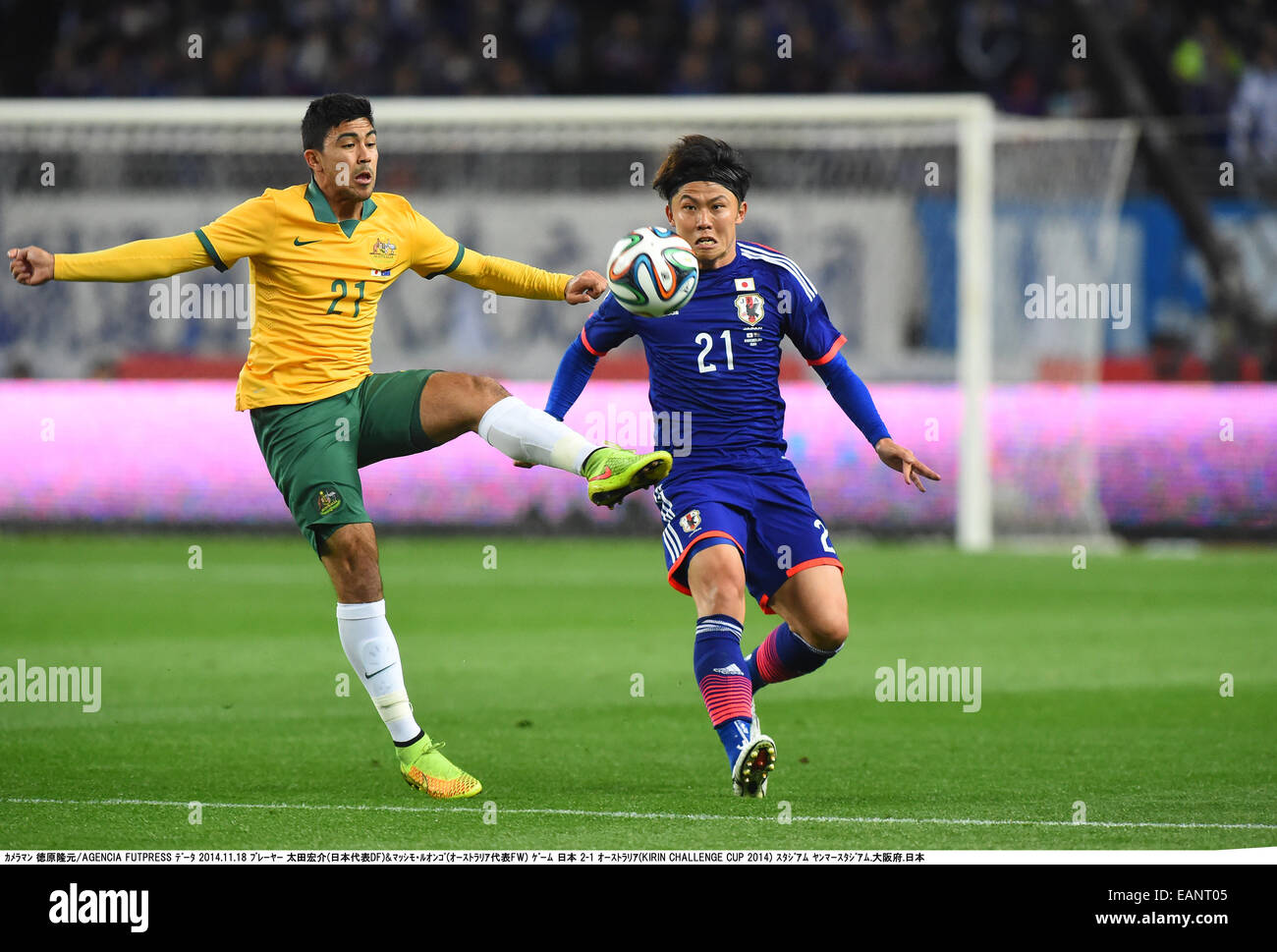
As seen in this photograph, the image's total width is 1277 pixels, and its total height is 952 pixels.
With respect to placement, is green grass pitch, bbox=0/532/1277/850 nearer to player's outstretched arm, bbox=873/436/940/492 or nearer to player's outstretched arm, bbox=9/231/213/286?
player's outstretched arm, bbox=873/436/940/492

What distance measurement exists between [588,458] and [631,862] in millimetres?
1648

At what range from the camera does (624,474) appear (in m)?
5.88

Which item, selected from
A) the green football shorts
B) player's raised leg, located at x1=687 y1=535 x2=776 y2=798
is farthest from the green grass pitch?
the green football shorts

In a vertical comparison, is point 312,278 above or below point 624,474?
above

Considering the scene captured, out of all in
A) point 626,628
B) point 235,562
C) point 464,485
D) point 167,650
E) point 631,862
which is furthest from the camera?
point 464,485

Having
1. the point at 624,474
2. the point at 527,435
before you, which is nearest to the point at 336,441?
the point at 527,435

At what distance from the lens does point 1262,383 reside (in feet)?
52.5

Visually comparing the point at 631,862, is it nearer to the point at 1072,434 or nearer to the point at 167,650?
the point at 167,650

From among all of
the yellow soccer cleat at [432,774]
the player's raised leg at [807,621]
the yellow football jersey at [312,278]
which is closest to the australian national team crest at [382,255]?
the yellow football jersey at [312,278]

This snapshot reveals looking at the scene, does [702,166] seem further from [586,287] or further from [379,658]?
[379,658]

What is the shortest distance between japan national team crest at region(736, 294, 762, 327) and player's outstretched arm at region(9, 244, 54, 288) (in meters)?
2.20

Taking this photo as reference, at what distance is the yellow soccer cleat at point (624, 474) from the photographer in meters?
5.87

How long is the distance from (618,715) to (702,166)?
2875 mm

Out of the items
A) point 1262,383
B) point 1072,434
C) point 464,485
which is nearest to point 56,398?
point 464,485
